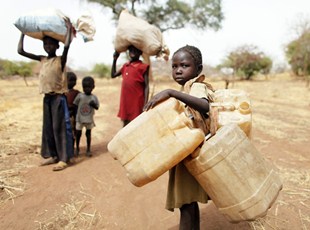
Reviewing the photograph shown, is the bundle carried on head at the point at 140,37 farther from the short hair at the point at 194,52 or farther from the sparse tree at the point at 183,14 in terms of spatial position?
the sparse tree at the point at 183,14

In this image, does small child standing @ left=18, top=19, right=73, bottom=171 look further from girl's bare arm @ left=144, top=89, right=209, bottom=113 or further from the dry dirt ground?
girl's bare arm @ left=144, top=89, right=209, bottom=113

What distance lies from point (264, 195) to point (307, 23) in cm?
2698

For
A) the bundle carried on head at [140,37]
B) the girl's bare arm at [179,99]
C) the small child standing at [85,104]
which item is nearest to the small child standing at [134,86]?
the bundle carried on head at [140,37]

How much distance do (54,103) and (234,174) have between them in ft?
9.28

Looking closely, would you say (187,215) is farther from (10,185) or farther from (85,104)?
(85,104)

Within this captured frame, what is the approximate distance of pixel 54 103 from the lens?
151 inches

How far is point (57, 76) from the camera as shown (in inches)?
147

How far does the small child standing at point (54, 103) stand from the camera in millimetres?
3717

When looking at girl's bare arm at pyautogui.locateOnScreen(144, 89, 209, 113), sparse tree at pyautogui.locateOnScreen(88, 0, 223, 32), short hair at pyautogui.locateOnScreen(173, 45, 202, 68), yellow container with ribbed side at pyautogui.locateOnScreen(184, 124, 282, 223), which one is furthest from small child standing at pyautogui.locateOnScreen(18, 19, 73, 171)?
sparse tree at pyautogui.locateOnScreen(88, 0, 223, 32)

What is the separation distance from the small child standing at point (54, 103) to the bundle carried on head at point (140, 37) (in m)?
0.68

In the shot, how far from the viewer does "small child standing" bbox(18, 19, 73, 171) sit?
3717mm

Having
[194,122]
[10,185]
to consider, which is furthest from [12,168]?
[194,122]

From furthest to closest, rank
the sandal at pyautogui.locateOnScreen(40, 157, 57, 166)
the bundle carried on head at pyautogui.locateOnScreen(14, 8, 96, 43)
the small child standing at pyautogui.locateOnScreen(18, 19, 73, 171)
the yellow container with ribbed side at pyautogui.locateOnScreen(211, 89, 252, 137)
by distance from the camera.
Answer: the sandal at pyautogui.locateOnScreen(40, 157, 57, 166) < the small child standing at pyautogui.locateOnScreen(18, 19, 73, 171) < the bundle carried on head at pyautogui.locateOnScreen(14, 8, 96, 43) < the yellow container with ribbed side at pyautogui.locateOnScreen(211, 89, 252, 137)

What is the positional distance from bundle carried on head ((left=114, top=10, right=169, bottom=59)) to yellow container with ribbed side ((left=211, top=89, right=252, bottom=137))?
2.21 metres
